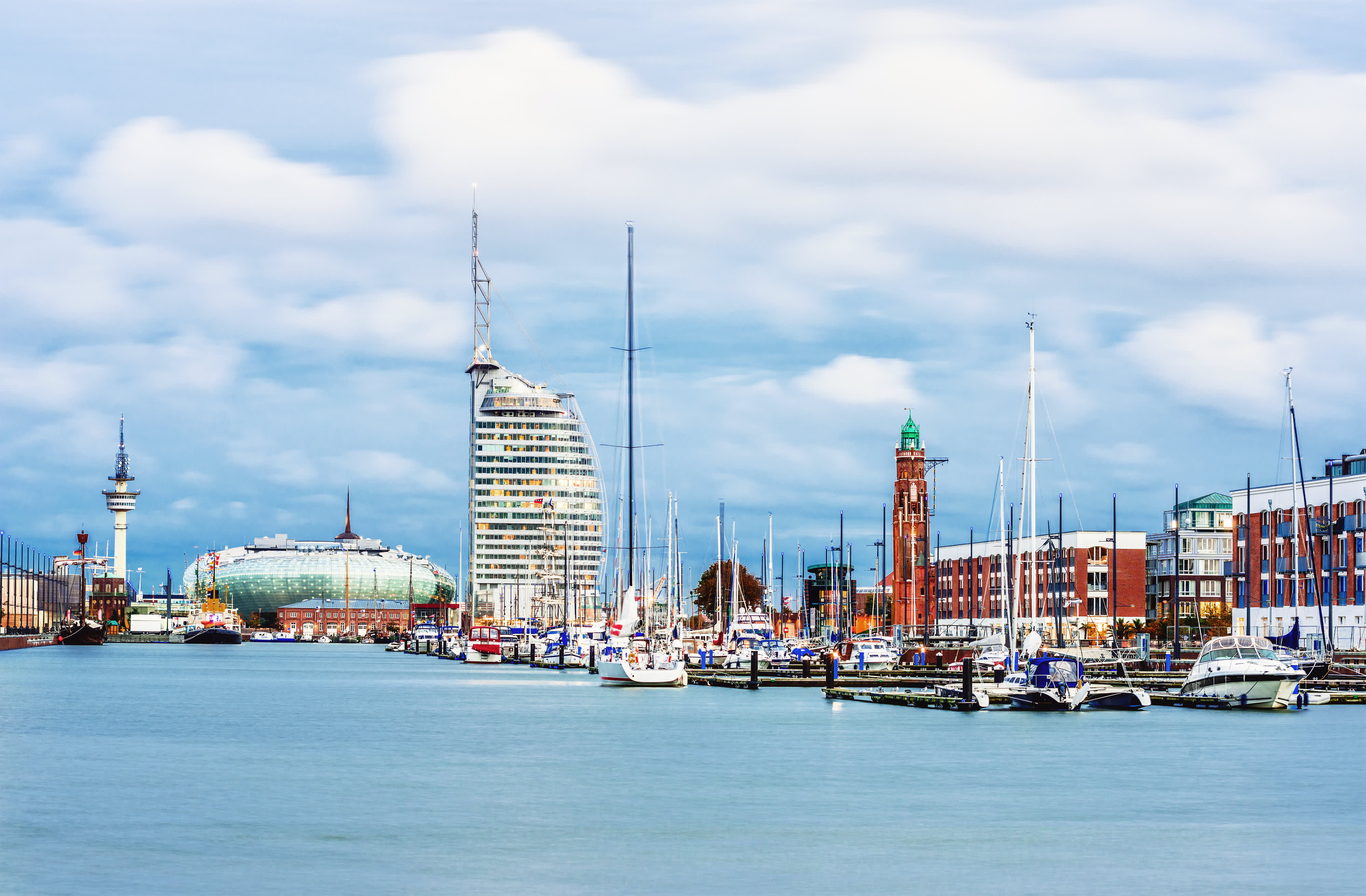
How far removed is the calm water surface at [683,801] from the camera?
3575 centimetres

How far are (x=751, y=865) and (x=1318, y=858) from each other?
503 inches

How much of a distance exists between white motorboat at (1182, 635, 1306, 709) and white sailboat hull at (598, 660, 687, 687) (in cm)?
3257

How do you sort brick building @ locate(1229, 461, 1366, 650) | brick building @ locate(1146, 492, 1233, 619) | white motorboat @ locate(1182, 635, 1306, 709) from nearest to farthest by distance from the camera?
white motorboat @ locate(1182, 635, 1306, 709), brick building @ locate(1229, 461, 1366, 650), brick building @ locate(1146, 492, 1233, 619)

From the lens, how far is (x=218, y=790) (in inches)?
2016

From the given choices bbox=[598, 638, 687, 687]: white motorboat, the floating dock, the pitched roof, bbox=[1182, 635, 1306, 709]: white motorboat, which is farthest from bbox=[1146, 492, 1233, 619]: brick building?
bbox=[1182, 635, 1306, 709]: white motorboat

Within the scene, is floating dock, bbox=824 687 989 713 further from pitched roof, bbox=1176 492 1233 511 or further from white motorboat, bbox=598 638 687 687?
pitched roof, bbox=1176 492 1233 511

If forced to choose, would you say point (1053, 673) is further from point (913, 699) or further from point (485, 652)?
point (485, 652)

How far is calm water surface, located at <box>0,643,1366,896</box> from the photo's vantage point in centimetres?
3575


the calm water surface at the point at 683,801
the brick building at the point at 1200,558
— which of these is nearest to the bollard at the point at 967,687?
the calm water surface at the point at 683,801

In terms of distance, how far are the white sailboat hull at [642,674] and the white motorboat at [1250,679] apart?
32571 mm

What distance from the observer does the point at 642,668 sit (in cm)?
10969

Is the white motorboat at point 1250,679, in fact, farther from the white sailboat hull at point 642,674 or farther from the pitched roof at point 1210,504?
the pitched roof at point 1210,504

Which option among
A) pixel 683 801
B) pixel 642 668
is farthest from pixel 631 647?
pixel 683 801

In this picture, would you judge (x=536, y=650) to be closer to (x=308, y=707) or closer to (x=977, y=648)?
(x=977, y=648)
